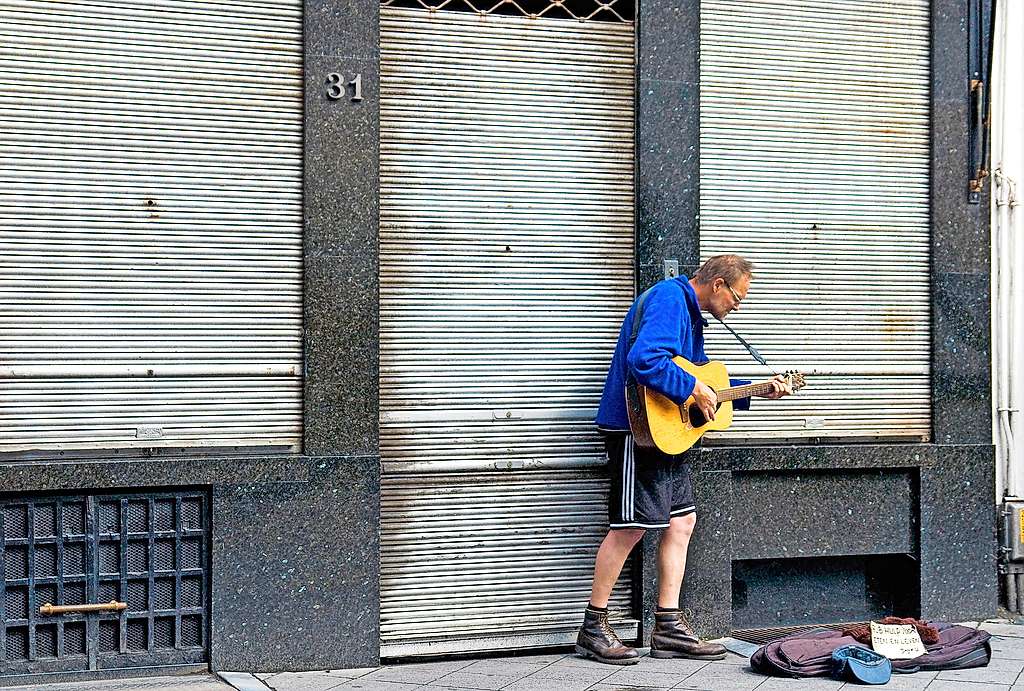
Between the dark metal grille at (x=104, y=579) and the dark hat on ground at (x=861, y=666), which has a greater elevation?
the dark metal grille at (x=104, y=579)

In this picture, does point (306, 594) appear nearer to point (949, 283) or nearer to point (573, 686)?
point (573, 686)

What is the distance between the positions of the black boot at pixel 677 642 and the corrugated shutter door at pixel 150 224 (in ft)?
6.96

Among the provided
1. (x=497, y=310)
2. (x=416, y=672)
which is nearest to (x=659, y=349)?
(x=497, y=310)

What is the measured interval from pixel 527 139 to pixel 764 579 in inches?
112

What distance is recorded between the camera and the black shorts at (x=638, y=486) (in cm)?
646

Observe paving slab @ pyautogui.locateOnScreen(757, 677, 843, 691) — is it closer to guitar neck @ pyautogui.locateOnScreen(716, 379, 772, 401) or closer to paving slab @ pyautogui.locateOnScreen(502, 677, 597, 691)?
paving slab @ pyautogui.locateOnScreen(502, 677, 597, 691)

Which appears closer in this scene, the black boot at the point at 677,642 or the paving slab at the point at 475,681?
the paving slab at the point at 475,681

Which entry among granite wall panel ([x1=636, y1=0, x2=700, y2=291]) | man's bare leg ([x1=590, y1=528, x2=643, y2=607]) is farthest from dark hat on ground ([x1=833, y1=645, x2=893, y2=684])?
granite wall panel ([x1=636, y1=0, x2=700, y2=291])

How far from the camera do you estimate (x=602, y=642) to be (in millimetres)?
6535

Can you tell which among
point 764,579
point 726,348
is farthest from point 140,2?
point 764,579

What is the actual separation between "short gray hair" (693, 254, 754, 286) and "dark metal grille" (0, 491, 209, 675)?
108 inches

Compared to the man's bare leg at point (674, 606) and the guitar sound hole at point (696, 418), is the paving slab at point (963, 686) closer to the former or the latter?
the man's bare leg at point (674, 606)

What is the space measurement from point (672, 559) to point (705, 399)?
2.93ft

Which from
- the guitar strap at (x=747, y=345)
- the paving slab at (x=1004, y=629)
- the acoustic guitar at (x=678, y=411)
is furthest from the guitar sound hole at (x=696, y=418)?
the paving slab at (x=1004, y=629)
